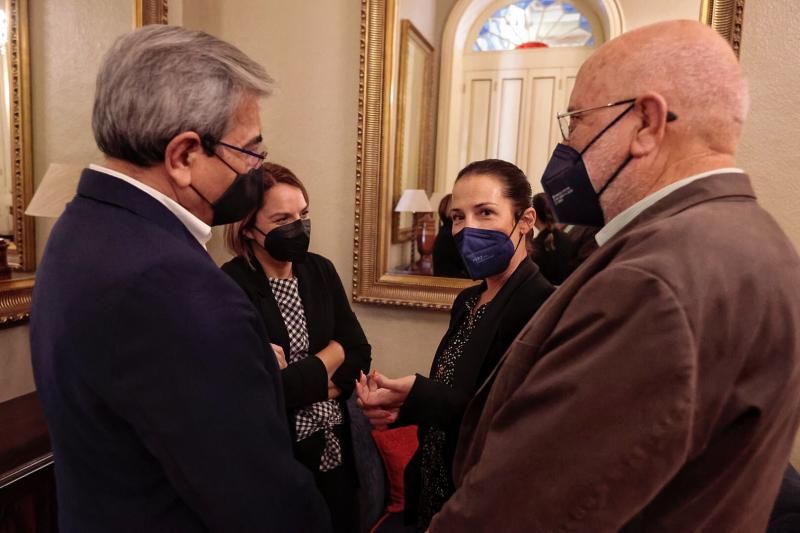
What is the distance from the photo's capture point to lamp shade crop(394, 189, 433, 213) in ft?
7.72

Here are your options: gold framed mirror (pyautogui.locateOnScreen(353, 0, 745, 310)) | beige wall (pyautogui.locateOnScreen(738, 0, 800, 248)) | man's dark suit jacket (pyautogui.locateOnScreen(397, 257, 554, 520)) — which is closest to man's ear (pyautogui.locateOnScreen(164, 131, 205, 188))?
man's dark suit jacket (pyautogui.locateOnScreen(397, 257, 554, 520))

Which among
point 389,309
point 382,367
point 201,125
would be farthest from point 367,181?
point 201,125

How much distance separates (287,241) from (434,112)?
1121 mm

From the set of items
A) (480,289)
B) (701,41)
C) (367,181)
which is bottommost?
(480,289)

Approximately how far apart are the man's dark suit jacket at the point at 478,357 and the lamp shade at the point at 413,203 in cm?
110

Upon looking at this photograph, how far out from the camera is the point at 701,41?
71 centimetres

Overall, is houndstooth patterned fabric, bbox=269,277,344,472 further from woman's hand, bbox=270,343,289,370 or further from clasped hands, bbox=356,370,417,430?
clasped hands, bbox=356,370,417,430

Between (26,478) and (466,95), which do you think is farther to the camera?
(466,95)

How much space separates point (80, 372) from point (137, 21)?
6.45 feet

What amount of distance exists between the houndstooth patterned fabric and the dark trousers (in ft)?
0.06

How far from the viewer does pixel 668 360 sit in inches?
21.4

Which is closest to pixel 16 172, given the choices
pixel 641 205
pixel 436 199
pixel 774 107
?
pixel 436 199

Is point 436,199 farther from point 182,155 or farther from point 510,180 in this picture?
point 182,155

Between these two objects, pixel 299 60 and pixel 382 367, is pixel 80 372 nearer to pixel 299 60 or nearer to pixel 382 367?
pixel 382 367
